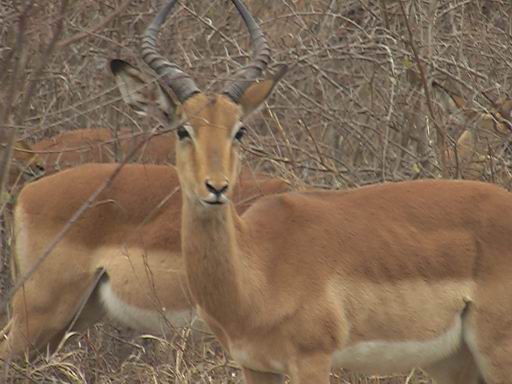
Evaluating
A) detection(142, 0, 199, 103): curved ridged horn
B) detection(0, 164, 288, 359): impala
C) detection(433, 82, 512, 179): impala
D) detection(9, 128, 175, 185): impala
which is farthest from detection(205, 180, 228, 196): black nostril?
detection(9, 128, 175, 185): impala

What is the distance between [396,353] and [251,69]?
1.31 metres

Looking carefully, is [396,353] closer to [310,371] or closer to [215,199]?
[310,371]

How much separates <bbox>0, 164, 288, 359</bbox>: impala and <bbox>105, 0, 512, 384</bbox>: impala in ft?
3.24

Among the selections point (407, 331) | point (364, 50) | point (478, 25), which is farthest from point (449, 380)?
point (478, 25)

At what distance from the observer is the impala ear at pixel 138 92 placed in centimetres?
568

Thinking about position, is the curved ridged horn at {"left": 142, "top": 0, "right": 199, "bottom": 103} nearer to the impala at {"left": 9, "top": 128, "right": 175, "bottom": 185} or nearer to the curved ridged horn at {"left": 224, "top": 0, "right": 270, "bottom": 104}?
the curved ridged horn at {"left": 224, "top": 0, "right": 270, "bottom": 104}

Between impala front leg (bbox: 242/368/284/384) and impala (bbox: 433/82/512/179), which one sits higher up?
impala (bbox: 433/82/512/179)

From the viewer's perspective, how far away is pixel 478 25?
846 centimetres

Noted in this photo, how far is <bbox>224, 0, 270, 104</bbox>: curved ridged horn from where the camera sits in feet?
18.9

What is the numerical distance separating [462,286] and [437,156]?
6.02ft

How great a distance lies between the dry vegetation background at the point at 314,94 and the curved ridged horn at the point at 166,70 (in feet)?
0.84

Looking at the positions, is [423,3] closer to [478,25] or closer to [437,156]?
[478,25]

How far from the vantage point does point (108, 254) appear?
22.4ft

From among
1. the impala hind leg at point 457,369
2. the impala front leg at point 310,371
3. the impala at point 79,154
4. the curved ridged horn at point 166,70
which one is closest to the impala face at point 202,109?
the curved ridged horn at point 166,70
